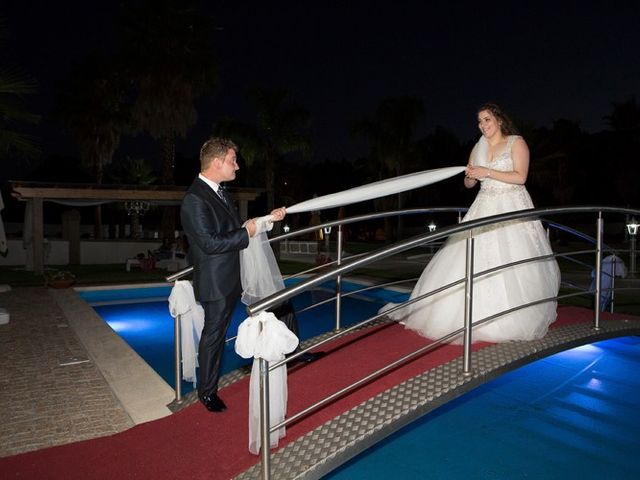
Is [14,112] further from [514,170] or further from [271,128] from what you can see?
[271,128]

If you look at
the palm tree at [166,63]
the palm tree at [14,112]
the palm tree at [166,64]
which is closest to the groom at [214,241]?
the palm tree at [14,112]

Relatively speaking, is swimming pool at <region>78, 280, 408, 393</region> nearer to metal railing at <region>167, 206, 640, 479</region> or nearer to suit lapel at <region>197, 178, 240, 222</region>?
suit lapel at <region>197, 178, 240, 222</region>

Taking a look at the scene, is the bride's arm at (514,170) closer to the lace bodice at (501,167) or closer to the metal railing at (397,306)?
the lace bodice at (501,167)

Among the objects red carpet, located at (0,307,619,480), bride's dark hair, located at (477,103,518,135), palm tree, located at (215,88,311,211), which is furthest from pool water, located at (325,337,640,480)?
palm tree, located at (215,88,311,211)

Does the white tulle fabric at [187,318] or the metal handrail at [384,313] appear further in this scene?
the white tulle fabric at [187,318]

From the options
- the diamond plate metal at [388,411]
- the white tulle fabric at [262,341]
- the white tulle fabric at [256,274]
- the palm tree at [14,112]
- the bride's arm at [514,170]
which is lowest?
the diamond plate metal at [388,411]

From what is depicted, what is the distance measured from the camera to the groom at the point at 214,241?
3414 millimetres

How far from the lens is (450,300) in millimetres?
4480

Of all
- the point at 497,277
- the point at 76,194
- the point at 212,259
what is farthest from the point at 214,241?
the point at 76,194

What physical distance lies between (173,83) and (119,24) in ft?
9.84

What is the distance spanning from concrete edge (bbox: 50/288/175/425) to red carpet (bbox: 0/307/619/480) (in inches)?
14.7

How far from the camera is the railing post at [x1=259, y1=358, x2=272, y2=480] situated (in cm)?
257

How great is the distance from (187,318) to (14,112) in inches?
202

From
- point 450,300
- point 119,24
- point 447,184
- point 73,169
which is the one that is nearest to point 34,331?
point 450,300
